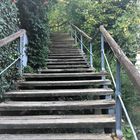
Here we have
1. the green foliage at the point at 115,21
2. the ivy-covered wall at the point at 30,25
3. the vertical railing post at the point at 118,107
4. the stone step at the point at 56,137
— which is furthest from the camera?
the green foliage at the point at 115,21

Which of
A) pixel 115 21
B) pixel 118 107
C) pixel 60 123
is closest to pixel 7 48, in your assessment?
pixel 60 123

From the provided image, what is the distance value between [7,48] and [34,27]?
6.78ft

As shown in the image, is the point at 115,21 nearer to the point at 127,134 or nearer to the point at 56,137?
the point at 127,134

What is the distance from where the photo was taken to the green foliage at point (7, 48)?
495 centimetres

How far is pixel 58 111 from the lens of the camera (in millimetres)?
Result: 4672

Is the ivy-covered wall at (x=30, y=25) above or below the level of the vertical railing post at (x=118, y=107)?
above

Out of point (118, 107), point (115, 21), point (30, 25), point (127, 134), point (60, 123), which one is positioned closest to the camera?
point (118, 107)

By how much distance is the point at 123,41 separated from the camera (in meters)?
11.2

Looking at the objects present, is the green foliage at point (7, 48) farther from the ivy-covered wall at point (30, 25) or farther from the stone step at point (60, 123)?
the stone step at point (60, 123)

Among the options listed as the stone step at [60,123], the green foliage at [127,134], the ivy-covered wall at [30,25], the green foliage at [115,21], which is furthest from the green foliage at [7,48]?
the green foliage at [115,21]

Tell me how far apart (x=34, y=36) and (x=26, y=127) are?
12.2 feet

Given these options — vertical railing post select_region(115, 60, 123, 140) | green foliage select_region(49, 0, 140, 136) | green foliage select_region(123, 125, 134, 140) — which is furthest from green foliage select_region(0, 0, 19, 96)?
green foliage select_region(49, 0, 140, 136)

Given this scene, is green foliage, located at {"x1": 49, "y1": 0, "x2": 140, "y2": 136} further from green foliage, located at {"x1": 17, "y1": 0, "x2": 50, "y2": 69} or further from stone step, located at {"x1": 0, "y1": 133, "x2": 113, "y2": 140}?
stone step, located at {"x1": 0, "y1": 133, "x2": 113, "y2": 140}

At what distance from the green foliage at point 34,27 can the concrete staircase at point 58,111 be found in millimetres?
1253
